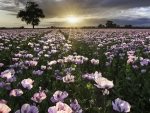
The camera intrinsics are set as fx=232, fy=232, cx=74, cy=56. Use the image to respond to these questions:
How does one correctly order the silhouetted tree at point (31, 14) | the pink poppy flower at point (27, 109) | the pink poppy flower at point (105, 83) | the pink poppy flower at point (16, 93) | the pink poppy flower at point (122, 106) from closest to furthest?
the pink poppy flower at point (27, 109)
the pink poppy flower at point (122, 106)
the pink poppy flower at point (105, 83)
the pink poppy flower at point (16, 93)
the silhouetted tree at point (31, 14)

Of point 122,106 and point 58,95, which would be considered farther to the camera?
point 58,95

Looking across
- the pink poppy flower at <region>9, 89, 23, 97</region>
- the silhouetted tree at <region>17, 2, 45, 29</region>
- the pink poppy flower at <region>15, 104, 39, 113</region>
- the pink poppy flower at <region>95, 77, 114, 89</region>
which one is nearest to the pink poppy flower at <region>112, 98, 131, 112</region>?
the pink poppy flower at <region>95, 77, 114, 89</region>

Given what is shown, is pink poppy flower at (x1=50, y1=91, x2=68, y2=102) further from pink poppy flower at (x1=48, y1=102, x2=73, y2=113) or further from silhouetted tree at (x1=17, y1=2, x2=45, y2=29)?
silhouetted tree at (x1=17, y1=2, x2=45, y2=29)

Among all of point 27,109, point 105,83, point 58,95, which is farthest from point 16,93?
point 105,83

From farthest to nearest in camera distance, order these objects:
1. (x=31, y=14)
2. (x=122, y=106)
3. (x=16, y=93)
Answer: (x=31, y=14) < (x=16, y=93) < (x=122, y=106)

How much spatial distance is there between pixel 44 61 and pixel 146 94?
10.4 feet

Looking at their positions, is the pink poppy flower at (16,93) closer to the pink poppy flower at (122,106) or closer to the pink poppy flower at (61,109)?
the pink poppy flower at (61,109)

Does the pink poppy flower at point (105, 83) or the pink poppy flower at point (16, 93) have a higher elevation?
the pink poppy flower at point (105, 83)

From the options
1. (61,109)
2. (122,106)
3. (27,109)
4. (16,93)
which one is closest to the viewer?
(61,109)

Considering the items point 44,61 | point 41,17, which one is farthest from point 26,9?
point 44,61

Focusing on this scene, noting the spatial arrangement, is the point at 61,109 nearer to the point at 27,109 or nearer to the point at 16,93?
the point at 27,109

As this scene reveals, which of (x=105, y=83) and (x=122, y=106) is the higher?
(x=105, y=83)

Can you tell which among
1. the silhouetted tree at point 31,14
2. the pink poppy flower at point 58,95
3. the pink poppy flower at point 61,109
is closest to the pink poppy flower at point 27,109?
the pink poppy flower at point 61,109

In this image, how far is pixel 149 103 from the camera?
3670 mm
